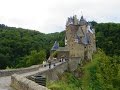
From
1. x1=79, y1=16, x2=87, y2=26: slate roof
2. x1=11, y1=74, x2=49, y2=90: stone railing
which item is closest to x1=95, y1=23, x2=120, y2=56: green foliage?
x1=79, y1=16, x2=87, y2=26: slate roof

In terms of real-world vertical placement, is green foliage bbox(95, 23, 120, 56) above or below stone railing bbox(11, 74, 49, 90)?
above

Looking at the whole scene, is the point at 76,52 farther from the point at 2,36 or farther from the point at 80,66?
the point at 2,36

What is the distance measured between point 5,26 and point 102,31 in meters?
45.6

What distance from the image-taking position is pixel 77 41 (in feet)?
251

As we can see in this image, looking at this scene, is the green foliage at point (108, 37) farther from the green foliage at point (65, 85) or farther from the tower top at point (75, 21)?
the green foliage at point (65, 85)

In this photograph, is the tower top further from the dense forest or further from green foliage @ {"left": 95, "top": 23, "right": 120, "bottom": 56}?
green foliage @ {"left": 95, "top": 23, "right": 120, "bottom": 56}

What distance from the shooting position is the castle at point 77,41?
247ft

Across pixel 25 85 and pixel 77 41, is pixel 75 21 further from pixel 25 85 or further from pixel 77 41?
pixel 25 85

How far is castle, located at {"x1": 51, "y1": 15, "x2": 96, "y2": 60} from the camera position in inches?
2970

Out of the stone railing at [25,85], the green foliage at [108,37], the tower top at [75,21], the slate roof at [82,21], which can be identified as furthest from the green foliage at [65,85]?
the green foliage at [108,37]

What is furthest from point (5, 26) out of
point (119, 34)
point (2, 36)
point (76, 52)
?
point (76, 52)

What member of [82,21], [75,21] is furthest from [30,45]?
[75,21]

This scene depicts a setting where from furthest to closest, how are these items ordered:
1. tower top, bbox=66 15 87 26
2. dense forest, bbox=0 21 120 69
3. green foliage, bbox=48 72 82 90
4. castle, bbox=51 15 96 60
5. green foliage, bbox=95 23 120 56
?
1. green foliage, bbox=95 23 120 56
2. dense forest, bbox=0 21 120 69
3. tower top, bbox=66 15 87 26
4. castle, bbox=51 15 96 60
5. green foliage, bbox=48 72 82 90

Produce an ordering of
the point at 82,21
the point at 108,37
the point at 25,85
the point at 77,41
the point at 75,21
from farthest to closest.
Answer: the point at 108,37 → the point at 82,21 → the point at 75,21 → the point at 77,41 → the point at 25,85
